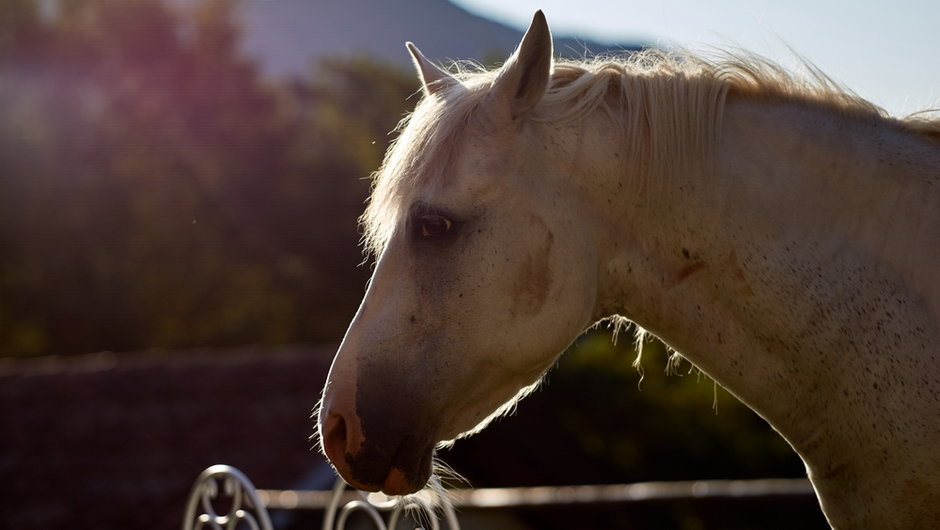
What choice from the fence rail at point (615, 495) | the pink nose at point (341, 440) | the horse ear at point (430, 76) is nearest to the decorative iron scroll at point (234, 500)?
the pink nose at point (341, 440)

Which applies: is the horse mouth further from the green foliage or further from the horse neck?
the green foliage

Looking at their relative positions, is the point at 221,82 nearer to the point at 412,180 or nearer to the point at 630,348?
the point at 630,348

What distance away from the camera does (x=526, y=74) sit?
215 centimetres

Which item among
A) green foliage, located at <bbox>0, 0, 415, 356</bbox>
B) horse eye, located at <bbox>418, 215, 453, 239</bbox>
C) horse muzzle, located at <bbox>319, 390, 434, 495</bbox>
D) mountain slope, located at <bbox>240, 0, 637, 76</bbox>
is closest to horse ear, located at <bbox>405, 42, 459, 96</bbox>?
horse eye, located at <bbox>418, 215, 453, 239</bbox>

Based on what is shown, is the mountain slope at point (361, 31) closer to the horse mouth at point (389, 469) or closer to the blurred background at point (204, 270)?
the blurred background at point (204, 270)

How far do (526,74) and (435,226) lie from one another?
1.31 ft

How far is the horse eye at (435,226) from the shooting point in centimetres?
216

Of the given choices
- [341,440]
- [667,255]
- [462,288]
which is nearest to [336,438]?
[341,440]

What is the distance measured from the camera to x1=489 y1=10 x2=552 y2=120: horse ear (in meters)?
2.07

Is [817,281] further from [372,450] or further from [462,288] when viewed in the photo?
[372,450]

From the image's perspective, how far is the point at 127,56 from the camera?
97.6 ft

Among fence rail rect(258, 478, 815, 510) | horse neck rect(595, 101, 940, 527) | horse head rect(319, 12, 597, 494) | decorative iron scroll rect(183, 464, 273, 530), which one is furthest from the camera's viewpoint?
fence rail rect(258, 478, 815, 510)

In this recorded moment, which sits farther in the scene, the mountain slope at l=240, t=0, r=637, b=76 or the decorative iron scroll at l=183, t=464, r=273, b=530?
the mountain slope at l=240, t=0, r=637, b=76

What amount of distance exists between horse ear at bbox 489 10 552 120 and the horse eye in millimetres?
290
